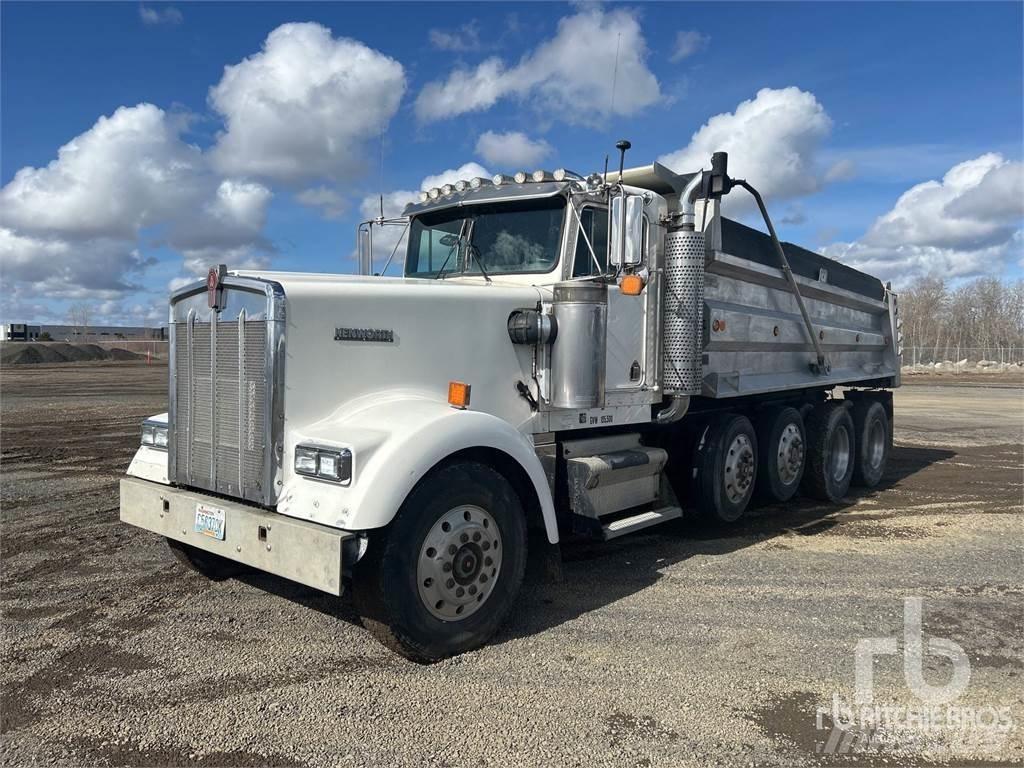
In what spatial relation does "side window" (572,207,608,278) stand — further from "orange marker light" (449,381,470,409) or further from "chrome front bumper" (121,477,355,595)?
"chrome front bumper" (121,477,355,595)

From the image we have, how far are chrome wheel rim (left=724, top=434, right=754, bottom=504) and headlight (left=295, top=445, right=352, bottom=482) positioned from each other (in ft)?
13.5

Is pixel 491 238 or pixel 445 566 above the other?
pixel 491 238

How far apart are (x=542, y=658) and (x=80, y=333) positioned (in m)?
95.5

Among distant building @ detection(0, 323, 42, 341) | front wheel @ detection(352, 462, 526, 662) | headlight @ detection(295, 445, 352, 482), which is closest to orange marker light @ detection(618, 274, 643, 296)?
front wheel @ detection(352, 462, 526, 662)

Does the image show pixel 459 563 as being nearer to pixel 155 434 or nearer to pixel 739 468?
pixel 155 434

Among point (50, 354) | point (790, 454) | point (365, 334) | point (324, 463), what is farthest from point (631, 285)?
point (50, 354)

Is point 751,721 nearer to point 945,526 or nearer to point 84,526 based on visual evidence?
point 945,526

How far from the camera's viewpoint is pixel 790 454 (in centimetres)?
785

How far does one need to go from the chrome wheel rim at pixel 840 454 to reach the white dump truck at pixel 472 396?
172 cm

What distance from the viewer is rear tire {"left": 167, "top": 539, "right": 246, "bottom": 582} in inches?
197

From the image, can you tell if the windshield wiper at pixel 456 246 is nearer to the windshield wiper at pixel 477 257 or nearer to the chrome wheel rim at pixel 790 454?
the windshield wiper at pixel 477 257

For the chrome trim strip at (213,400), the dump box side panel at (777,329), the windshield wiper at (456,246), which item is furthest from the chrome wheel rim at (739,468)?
the chrome trim strip at (213,400)

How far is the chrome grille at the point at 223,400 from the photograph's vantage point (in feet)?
12.9

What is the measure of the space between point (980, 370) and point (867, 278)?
48.6 m
